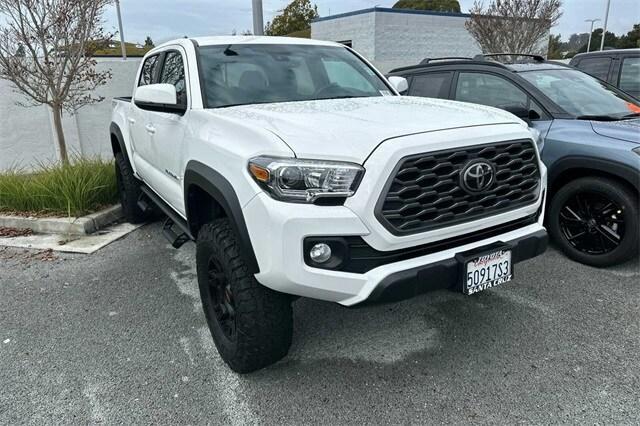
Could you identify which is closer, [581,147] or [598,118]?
[581,147]

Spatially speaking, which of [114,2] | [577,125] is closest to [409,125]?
[577,125]

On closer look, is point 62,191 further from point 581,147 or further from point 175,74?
point 581,147

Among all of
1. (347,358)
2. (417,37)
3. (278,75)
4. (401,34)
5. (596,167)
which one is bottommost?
(347,358)

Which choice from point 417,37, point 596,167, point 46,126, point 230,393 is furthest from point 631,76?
point 417,37

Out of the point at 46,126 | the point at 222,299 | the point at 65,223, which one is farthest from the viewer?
the point at 46,126

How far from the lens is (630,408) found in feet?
7.85

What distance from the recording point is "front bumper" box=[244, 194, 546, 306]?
84.4 inches

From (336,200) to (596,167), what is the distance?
275cm

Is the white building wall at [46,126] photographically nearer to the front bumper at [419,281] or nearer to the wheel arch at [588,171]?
the wheel arch at [588,171]

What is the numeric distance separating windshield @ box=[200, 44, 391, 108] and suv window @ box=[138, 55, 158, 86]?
1309 millimetres

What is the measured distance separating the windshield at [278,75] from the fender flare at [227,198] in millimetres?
578

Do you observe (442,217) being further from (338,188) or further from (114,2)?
(114,2)

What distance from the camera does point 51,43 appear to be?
6.99 meters

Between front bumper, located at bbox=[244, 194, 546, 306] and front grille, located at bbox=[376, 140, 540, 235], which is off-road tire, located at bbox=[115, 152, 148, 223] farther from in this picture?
front grille, located at bbox=[376, 140, 540, 235]
